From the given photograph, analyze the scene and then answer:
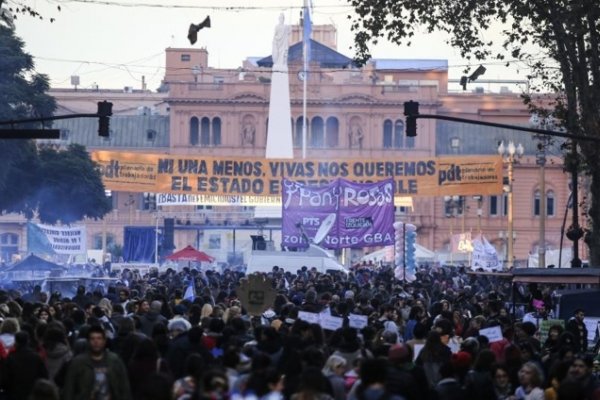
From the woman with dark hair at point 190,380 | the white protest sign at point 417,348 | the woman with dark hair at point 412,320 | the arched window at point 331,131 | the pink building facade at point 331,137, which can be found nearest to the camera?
the woman with dark hair at point 190,380

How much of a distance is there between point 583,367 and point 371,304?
526 inches

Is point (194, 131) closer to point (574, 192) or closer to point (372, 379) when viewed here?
point (574, 192)

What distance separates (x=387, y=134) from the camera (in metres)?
Answer: 125

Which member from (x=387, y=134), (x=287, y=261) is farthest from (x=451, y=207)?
(x=287, y=261)

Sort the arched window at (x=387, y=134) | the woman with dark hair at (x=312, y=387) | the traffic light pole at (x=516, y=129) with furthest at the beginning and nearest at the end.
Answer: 1. the arched window at (x=387, y=134)
2. the traffic light pole at (x=516, y=129)
3. the woman with dark hair at (x=312, y=387)

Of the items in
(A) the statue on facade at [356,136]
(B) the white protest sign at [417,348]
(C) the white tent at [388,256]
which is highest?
(A) the statue on facade at [356,136]

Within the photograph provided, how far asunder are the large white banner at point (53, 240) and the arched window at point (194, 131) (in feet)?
238

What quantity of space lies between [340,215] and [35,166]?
52.9 ft

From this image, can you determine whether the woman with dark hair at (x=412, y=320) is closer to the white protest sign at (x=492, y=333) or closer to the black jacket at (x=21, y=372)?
the white protest sign at (x=492, y=333)

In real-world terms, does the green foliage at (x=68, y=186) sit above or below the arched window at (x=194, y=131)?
below

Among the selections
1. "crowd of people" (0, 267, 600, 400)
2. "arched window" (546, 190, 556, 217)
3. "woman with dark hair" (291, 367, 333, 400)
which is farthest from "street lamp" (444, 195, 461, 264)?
"woman with dark hair" (291, 367, 333, 400)

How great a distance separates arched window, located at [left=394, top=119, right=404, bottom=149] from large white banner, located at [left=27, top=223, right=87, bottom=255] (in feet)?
241

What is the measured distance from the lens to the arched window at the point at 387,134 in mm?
124562

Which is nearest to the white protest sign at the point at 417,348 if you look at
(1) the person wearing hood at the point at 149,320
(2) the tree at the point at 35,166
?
(1) the person wearing hood at the point at 149,320
